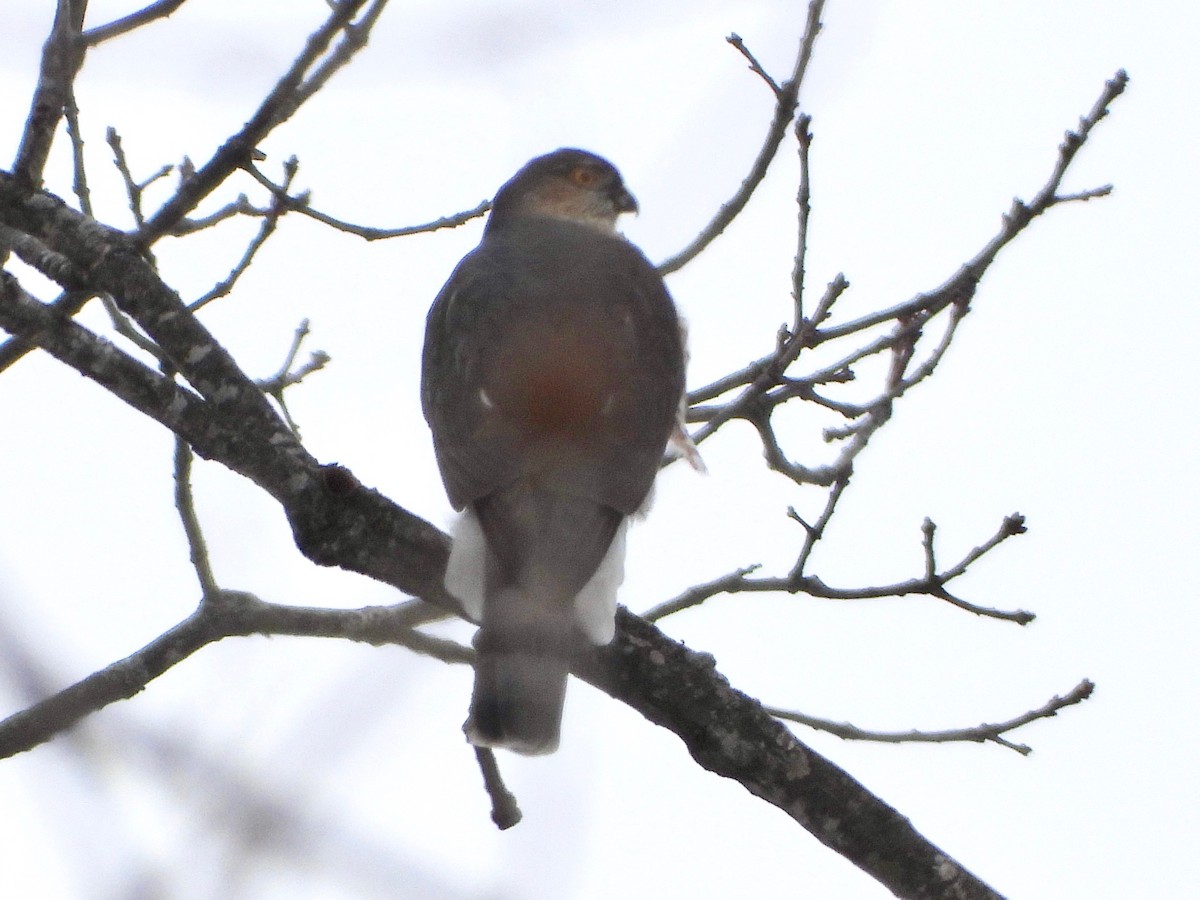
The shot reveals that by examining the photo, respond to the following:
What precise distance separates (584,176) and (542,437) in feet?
8.48

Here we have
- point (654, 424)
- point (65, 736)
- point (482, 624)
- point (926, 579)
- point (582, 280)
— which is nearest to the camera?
point (65, 736)

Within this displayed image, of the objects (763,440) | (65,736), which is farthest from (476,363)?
(65,736)

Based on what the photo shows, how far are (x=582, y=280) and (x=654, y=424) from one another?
2.41ft

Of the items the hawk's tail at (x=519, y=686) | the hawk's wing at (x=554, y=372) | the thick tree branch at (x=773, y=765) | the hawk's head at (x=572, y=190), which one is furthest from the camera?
the hawk's head at (x=572, y=190)

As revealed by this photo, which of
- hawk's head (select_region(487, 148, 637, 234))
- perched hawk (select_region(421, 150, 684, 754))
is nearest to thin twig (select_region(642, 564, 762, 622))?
perched hawk (select_region(421, 150, 684, 754))

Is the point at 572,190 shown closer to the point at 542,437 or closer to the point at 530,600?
the point at 542,437

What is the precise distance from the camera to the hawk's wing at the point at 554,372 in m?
3.58

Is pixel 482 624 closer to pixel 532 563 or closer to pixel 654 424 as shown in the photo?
pixel 532 563

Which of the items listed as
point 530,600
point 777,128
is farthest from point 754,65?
point 530,600

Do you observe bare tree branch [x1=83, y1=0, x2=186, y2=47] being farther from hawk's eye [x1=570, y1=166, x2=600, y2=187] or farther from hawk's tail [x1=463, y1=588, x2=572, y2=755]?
hawk's eye [x1=570, y1=166, x2=600, y2=187]

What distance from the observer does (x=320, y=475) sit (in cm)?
291

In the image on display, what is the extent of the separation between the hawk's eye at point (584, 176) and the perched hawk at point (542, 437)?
104 centimetres

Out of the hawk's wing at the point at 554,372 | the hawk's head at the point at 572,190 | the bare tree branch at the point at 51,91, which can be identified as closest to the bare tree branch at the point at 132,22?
the bare tree branch at the point at 51,91

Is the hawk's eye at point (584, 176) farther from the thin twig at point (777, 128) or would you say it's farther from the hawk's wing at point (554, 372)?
the thin twig at point (777, 128)
